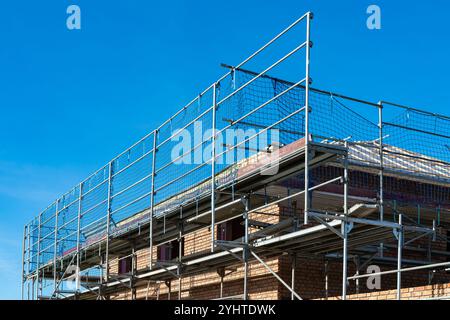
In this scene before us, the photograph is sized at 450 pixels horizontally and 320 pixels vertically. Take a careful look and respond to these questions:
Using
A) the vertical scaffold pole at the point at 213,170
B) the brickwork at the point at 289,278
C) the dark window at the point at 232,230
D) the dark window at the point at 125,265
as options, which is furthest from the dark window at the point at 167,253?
the vertical scaffold pole at the point at 213,170

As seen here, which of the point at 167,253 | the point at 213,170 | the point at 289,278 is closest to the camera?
the point at 213,170

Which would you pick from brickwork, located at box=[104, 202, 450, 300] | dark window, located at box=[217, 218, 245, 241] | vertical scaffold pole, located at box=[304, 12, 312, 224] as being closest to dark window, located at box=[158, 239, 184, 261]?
brickwork, located at box=[104, 202, 450, 300]

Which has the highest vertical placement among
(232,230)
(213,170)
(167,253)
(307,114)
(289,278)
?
Answer: (307,114)

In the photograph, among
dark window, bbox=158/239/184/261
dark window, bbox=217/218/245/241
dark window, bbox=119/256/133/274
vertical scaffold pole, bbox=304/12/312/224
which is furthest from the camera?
dark window, bbox=119/256/133/274

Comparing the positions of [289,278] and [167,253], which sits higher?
[167,253]

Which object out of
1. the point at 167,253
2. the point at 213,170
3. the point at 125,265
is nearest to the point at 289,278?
the point at 213,170

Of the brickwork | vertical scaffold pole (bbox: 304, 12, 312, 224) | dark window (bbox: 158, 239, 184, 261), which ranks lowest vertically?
the brickwork

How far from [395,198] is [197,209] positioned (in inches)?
177

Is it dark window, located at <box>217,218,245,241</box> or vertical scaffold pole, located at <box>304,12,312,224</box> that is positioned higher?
vertical scaffold pole, located at <box>304,12,312,224</box>

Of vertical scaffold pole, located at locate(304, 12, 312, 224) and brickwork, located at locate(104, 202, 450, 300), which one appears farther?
brickwork, located at locate(104, 202, 450, 300)

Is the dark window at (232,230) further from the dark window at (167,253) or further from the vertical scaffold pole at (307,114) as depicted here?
the vertical scaffold pole at (307,114)

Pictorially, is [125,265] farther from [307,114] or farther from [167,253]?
[307,114]

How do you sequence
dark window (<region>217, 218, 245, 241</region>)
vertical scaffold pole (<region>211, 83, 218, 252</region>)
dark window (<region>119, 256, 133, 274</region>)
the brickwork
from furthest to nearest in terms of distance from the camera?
dark window (<region>119, 256, 133, 274</region>) → dark window (<region>217, 218, 245, 241</region>) → the brickwork → vertical scaffold pole (<region>211, 83, 218, 252</region>)

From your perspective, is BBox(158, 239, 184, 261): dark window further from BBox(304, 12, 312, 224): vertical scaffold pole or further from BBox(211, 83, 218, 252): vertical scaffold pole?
BBox(304, 12, 312, 224): vertical scaffold pole
